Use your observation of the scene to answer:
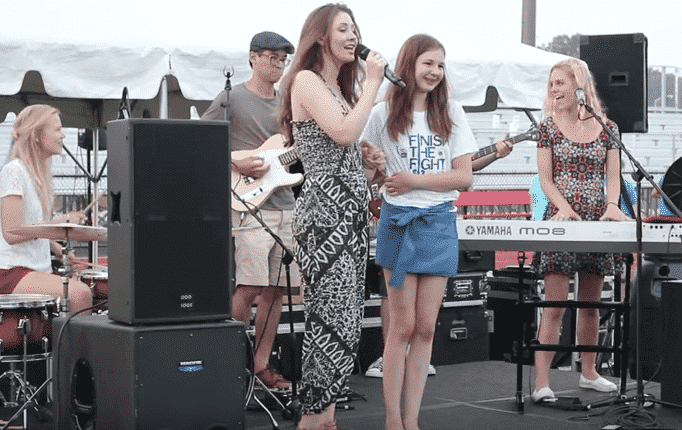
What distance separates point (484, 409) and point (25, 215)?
8.86 feet

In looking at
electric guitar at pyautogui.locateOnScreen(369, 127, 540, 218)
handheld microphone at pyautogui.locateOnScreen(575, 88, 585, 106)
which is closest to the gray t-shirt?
electric guitar at pyautogui.locateOnScreen(369, 127, 540, 218)

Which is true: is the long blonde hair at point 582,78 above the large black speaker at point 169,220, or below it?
above

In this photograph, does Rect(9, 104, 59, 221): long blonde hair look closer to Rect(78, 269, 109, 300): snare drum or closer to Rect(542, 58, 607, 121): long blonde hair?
Rect(78, 269, 109, 300): snare drum

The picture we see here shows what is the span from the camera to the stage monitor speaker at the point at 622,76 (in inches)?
242

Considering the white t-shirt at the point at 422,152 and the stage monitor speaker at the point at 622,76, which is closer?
Result: the white t-shirt at the point at 422,152

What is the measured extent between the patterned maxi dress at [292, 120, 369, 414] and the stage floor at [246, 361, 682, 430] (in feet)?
2.74

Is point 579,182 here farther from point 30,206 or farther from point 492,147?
point 30,206

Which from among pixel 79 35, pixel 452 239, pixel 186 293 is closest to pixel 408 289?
pixel 452 239

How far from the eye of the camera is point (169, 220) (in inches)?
154

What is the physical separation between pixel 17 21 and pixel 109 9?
677 millimetres

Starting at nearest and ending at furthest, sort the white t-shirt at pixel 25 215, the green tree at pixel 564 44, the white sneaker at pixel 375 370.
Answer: the white t-shirt at pixel 25 215, the white sneaker at pixel 375 370, the green tree at pixel 564 44

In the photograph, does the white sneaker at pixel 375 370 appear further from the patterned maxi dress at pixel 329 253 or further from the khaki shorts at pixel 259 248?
the patterned maxi dress at pixel 329 253

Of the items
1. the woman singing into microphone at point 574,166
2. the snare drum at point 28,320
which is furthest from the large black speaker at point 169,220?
the woman singing into microphone at point 574,166

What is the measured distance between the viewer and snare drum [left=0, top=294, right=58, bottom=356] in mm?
4914
